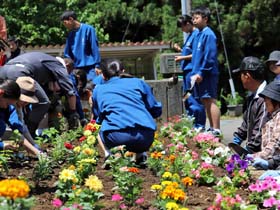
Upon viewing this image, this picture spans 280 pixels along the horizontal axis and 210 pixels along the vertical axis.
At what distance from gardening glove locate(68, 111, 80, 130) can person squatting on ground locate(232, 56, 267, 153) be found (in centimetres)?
276

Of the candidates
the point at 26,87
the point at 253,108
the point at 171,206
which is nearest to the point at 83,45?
the point at 26,87

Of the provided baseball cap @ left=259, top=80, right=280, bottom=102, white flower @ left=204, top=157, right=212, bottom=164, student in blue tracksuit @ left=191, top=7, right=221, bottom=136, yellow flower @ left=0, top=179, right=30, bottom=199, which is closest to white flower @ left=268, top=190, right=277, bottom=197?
baseball cap @ left=259, top=80, right=280, bottom=102

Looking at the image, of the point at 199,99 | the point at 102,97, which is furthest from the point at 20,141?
the point at 199,99

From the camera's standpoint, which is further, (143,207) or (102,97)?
(102,97)

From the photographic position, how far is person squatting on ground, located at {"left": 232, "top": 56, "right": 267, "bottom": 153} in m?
5.55

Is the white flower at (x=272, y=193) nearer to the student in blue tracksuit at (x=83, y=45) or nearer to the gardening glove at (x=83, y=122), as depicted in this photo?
the gardening glove at (x=83, y=122)

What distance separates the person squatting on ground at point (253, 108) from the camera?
555 centimetres

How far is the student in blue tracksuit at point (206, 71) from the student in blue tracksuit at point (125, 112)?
2184mm

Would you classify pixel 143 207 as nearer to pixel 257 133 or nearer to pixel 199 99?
pixel 257 133

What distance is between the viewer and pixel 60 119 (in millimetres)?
7844

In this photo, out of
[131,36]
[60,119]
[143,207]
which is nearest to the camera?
[143,207]

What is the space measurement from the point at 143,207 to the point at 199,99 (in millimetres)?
4042

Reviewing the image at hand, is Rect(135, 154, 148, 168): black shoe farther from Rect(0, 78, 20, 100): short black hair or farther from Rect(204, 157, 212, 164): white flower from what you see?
Rect(0, 78, 20, 100): short black hair

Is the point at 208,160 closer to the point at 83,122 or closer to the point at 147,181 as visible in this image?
the point at 147,181
